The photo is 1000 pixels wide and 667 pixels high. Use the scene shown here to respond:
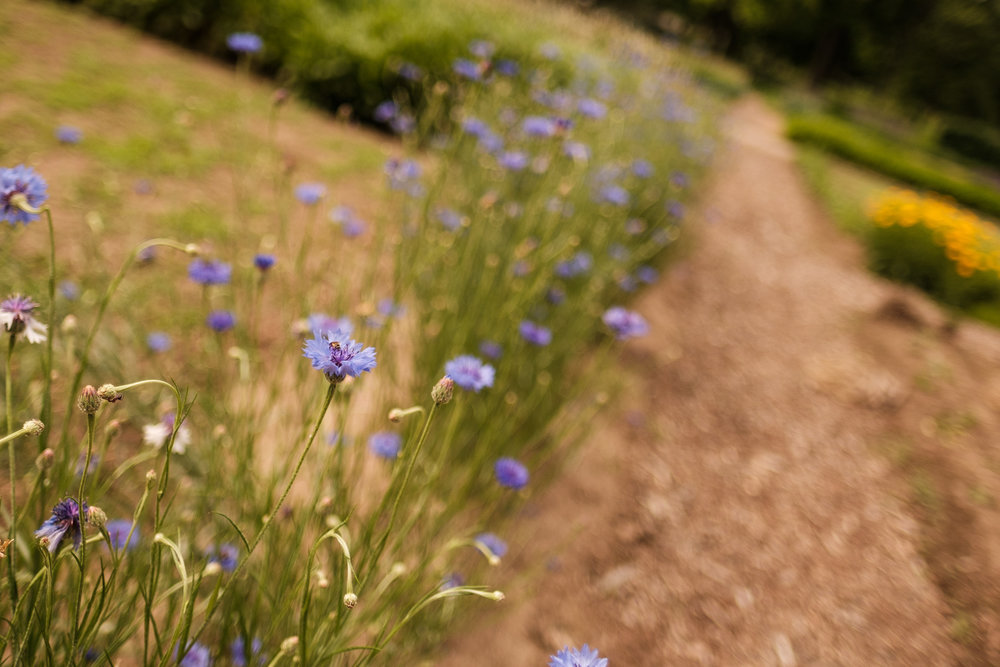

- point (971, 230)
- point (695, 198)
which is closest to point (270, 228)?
point (695, 198)

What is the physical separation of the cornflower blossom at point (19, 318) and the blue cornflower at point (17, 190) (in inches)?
5.1

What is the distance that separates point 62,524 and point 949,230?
8.21m

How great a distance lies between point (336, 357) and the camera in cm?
82

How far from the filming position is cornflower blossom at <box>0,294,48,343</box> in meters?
0.87

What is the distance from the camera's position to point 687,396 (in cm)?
330

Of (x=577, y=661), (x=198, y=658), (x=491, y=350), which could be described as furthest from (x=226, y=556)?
(x=491, y=350)

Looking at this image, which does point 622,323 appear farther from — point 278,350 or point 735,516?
point 278,350

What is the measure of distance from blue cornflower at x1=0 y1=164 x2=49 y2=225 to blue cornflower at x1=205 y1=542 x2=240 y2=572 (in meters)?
0.71

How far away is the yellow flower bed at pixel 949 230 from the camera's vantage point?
6.25 m

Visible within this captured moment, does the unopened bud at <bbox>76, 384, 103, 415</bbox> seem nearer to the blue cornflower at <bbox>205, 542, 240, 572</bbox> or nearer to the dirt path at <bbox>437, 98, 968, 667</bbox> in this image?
the blue cornflower at <bbox>205, 542, 240, 572</bbox>

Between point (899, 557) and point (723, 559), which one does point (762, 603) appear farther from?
point (899, 557)

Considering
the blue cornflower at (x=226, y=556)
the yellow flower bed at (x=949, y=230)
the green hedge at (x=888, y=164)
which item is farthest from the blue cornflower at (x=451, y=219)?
the green hedge at (x=888, y=164)

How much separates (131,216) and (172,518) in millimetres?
1831

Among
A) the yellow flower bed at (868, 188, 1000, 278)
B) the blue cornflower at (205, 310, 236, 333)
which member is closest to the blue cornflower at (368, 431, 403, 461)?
the blue cornflower at (205, 310, 236, 333)
